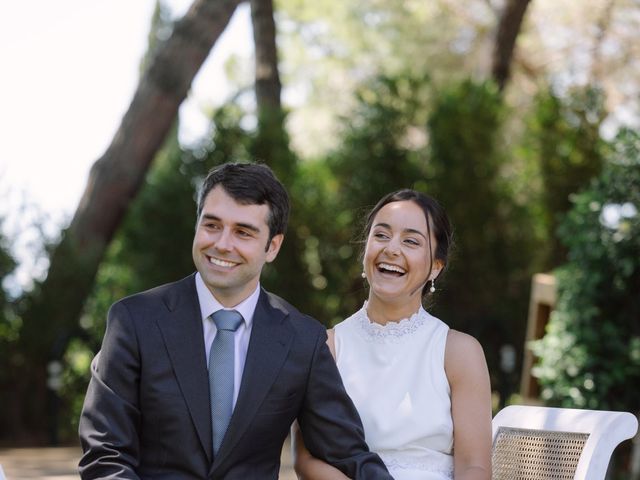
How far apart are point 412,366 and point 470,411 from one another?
0.26 metres

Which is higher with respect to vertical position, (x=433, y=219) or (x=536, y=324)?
(x=433, y=219)

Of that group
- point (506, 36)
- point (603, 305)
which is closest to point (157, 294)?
point (603, 305)

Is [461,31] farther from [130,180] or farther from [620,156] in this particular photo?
[620,156]

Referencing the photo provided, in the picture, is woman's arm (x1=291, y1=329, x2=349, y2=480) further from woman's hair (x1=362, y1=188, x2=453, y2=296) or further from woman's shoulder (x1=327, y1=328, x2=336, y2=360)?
woman's hair (x1=362, y1=188, x2=453, y2=296)

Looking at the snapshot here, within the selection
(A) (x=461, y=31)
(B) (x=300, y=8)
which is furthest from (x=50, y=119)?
(A) (x=461, y=31)

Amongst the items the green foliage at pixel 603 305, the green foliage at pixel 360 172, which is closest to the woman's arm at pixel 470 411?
the green foliage at pixel 603 305

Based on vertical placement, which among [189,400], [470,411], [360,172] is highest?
[360,172]

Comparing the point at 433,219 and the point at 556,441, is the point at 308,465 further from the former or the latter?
the point at 433,219

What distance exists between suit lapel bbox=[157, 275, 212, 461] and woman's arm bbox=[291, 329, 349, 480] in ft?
1.30

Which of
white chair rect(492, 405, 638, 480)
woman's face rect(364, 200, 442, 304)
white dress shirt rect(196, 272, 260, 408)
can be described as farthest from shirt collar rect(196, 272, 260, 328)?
white chair rect(492, 405, 638, 480)

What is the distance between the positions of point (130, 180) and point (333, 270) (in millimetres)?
2155

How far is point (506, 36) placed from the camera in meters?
11.5

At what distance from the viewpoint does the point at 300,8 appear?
20828mm

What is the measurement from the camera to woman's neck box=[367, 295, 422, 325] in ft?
11.5
